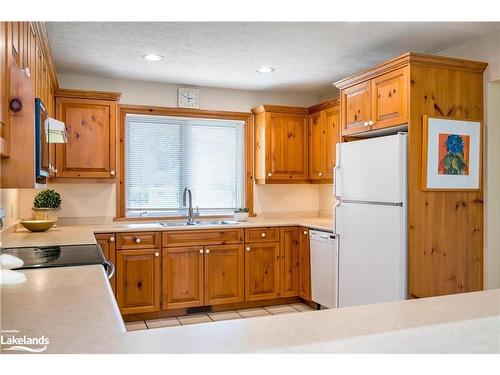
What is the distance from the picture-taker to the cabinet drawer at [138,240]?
153 inches

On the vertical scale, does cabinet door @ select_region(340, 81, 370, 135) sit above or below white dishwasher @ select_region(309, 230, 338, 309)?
above

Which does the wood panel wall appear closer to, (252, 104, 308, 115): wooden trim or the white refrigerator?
the white refrigerator

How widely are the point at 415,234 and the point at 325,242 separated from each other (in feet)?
3.65

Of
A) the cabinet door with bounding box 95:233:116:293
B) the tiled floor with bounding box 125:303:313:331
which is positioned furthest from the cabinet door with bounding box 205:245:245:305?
the cabinet door with bounding box 95:233:116:293

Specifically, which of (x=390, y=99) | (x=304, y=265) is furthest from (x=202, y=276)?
(x=390, y=99)

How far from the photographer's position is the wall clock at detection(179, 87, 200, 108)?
4660mm

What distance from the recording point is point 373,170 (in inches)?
125

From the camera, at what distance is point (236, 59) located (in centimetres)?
371

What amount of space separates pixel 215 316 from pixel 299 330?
11.0ft

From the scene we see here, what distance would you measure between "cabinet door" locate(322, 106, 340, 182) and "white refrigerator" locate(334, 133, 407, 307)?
2.81 ft

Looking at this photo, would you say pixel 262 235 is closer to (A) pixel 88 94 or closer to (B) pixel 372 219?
(B) pixel 372 219

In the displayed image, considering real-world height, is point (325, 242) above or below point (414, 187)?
below

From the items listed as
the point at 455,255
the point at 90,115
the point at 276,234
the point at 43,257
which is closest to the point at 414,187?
the point at 455,255
